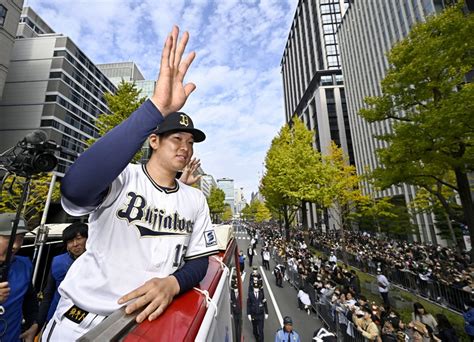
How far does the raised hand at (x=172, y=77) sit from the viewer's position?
1280 millimetres

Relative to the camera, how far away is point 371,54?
3388 centimetres

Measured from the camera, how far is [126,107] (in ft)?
41.5

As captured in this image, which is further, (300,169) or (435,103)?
(300,169)

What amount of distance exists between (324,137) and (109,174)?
45.7m

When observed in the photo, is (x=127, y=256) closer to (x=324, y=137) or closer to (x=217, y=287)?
(x=217, y=287)

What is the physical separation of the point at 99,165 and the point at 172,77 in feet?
2.31

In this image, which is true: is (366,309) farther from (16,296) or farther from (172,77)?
(172,77)

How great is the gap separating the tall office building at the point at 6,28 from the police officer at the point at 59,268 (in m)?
23.7

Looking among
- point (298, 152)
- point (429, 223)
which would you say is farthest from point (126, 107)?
point (429, 223)

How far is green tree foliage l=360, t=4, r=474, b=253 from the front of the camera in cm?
675

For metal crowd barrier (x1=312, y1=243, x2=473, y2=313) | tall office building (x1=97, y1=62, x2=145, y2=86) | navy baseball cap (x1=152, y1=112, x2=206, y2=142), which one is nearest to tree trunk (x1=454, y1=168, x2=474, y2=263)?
metal crowd barrier (x1=312, y1=243, x2=473, y2=313)

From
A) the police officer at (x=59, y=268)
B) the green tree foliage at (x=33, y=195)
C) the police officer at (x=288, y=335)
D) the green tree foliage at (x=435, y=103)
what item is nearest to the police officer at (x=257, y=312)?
the police officer at (x=288, y=335)

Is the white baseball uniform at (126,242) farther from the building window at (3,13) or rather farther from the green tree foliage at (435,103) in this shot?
the building window at (3,13)

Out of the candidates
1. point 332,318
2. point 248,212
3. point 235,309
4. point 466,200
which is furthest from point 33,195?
point 248,212
